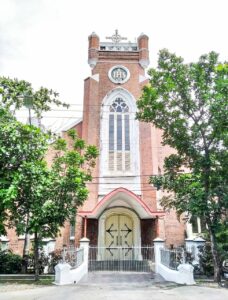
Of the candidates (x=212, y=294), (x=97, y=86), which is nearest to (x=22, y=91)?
(x=97, y=86)

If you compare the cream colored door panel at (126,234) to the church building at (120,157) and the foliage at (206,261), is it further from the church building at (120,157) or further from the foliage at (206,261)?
the foliage at (206,261)

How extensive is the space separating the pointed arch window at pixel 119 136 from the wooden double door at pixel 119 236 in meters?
3.16

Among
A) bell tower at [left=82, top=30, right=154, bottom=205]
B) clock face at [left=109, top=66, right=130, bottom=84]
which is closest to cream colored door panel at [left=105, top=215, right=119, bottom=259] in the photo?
bell tower at [left=82, top=30, right=154, bottom=205]

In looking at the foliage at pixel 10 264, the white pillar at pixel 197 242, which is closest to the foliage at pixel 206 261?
the white pillar at pixel 197 242

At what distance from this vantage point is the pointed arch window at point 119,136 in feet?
61.5

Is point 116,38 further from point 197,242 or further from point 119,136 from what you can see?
point 197,242

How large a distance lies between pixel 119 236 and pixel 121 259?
1408 millimetres

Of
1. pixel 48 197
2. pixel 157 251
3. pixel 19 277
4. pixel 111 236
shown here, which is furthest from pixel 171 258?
pixel 19 277

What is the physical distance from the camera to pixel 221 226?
11.8 meters

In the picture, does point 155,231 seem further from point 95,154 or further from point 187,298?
point 187,298

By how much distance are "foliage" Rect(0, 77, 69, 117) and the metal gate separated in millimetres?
8288

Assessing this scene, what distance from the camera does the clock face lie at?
67.9 ft

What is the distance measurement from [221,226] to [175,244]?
584cm

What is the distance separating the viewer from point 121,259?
642 inches
